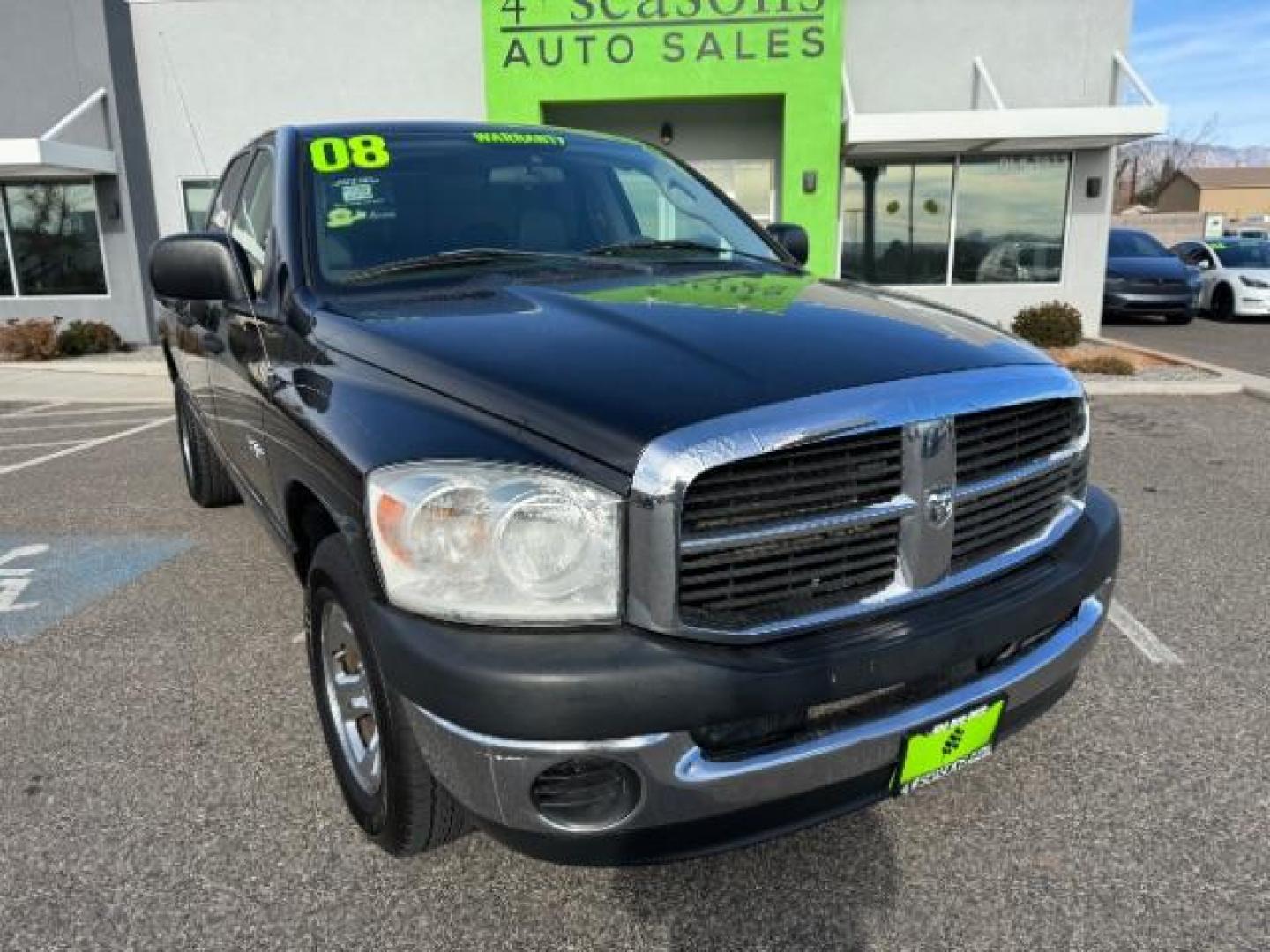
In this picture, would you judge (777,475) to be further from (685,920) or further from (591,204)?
(591,204)

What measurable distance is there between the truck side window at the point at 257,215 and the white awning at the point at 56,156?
11103 millimetres

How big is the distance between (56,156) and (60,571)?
427 inches

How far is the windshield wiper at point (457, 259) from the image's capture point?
287cm

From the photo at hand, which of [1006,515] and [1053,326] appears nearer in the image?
[1006,515]

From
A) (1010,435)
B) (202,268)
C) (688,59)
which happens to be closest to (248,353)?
(202,268)

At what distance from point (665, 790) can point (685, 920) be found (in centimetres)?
59

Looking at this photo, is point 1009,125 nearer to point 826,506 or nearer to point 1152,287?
point 1152,287

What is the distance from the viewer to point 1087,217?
1393cm

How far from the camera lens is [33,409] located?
10.0 meters

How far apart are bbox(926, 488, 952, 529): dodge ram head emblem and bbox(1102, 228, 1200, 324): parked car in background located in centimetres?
1629

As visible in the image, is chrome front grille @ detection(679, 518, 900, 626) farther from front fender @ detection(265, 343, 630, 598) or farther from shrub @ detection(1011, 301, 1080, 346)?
shrub @ detection(1011, 301, 1080, 346)

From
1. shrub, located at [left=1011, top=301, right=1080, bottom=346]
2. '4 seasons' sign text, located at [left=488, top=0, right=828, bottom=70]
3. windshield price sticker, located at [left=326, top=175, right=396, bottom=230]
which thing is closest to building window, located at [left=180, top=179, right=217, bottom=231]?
'4 seasons' sign text, located at [left=488, top=0, right=828, bottom=70]

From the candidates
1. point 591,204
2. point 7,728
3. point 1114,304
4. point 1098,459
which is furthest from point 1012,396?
point 1114,304

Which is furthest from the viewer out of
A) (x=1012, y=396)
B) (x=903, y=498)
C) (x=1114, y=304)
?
(x=1114, y=304)
